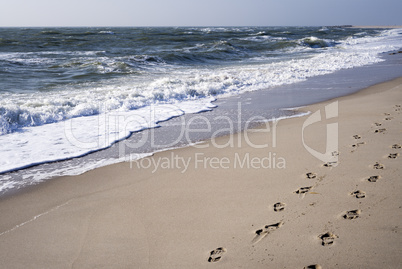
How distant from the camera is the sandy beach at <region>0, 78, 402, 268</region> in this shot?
2270 mm

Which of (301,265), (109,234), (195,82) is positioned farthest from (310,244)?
(195,82)

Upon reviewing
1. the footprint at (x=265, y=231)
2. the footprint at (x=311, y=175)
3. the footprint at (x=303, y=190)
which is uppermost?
the footprint at (x=311, y=175)

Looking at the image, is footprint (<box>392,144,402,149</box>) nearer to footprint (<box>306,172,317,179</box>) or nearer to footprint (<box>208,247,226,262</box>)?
footprint (<box>306,172,317,179</box>)

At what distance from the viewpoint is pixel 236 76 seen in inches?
440

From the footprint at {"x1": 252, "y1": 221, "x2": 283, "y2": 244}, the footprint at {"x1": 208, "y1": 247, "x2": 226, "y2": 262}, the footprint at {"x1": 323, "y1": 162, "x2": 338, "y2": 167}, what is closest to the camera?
the footprint at {"x1": 208, "y1": 247, "x2": 226, "y2": 262}

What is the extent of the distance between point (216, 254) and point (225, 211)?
1.91 ft

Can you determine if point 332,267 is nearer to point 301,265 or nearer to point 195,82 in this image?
point 301,265

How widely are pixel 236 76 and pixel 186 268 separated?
9493mm

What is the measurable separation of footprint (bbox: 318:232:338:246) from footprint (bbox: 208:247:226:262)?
26.5 inches

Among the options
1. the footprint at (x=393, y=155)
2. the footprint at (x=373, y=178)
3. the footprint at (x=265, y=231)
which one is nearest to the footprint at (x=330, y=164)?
the footprint at (x=373, y=178)

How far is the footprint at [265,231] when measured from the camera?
242 centimetres

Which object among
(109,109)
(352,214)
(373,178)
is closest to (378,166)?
(373,178)

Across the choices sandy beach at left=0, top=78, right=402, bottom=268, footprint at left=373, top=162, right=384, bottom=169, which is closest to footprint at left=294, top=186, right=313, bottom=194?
sandy beach at left=0, top=78, right=402, bottom=268

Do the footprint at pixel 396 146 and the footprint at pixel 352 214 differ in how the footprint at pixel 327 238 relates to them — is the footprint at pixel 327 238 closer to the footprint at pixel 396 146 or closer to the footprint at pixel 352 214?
the footprint at pixel 352 214
